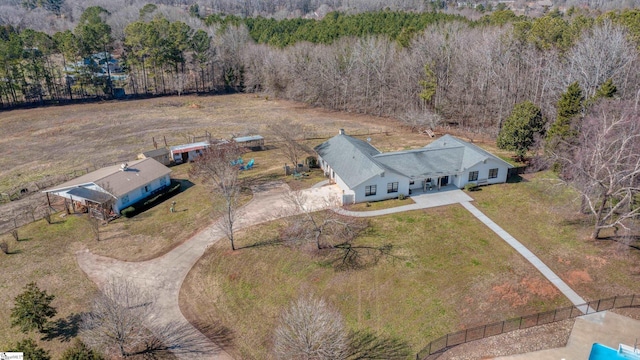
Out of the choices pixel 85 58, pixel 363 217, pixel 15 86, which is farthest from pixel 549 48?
pixel 15 86

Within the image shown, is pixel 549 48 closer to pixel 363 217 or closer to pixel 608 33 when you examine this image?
pixel 608 33

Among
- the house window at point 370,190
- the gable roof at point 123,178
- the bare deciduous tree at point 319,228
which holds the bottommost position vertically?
the bare deciduous tree at point 319,228

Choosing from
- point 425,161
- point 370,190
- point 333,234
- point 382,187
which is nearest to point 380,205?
point 370,190

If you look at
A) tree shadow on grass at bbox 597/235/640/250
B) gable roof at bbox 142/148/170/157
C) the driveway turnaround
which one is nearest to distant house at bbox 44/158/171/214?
gable roof at bbox 142/148/170/157

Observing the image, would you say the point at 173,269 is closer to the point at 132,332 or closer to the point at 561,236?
the point at 132,332

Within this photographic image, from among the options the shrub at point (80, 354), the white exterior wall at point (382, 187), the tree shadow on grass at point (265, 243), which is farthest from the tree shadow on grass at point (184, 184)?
the shrub at point (80, 354)

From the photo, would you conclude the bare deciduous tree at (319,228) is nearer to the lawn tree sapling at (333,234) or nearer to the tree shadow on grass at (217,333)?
the lawn tree sapling at (333,234)
